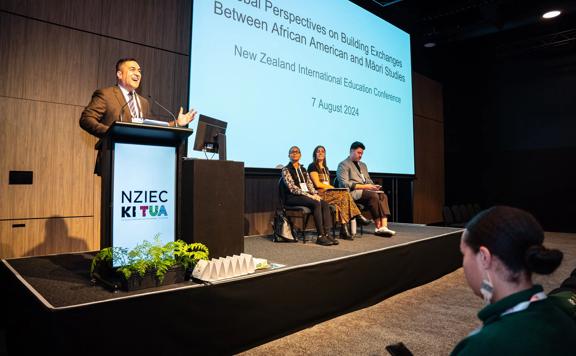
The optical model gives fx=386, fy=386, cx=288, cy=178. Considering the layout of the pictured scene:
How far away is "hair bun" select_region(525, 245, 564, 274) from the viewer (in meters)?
0.78

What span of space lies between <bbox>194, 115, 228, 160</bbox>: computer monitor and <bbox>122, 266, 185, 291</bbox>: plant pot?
0.87 m

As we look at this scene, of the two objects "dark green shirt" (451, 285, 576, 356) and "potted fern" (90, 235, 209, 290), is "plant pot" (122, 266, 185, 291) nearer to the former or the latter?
"potted fern" (90, 235, 209, 290)

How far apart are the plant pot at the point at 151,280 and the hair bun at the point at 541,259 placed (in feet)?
5.65

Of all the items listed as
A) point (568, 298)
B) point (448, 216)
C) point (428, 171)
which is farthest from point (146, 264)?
point (428, 171)

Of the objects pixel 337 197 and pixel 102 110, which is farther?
pixel 337 197

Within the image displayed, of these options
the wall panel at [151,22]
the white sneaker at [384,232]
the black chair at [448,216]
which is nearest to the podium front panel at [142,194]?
the wall panel at [151,22]

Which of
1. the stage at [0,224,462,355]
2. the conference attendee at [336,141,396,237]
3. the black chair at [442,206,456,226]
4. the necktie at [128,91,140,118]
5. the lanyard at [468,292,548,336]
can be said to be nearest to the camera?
the lanyard at [468,292,548,336]

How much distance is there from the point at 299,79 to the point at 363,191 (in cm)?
152

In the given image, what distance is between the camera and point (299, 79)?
180 inches

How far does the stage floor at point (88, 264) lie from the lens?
6.06ft

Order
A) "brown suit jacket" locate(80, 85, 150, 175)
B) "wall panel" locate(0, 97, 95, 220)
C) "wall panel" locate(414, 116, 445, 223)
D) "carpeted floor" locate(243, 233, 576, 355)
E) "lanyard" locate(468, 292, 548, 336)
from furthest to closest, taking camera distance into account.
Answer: "wall panel" locate(414, 116, 445, 223)
"wall panel" locate(0, 97, 95, 220)
"brown suit jacket" locate(80, 85, 150, 175)
"carpeted floor" locate(243, 233, 576, 355)
"lanyard" locate(468, 292, 548, 336)

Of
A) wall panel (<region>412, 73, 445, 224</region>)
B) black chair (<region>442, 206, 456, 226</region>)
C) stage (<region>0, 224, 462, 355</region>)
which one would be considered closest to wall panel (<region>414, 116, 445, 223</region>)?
wall panel (<region>412, 73, 445, 224</region>)

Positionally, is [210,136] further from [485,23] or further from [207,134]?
[485,23]

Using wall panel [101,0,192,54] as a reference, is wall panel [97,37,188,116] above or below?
below
